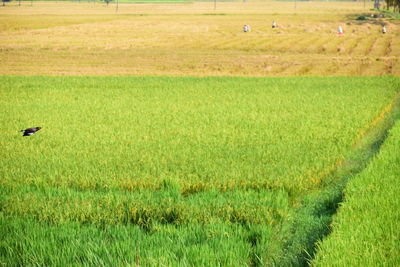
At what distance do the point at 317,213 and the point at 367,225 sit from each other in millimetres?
1559

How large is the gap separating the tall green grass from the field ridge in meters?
0.21

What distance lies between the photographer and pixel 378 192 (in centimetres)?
635

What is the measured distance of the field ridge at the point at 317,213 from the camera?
525 cm

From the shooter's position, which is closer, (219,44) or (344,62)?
(344,62)

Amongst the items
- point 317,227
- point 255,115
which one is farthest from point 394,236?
point 255,115

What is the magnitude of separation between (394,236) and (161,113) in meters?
9.33

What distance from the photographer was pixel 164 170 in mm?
8258

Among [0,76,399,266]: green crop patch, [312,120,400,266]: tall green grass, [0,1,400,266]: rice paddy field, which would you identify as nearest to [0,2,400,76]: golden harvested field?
[0,1,400,266]: rice paddy field

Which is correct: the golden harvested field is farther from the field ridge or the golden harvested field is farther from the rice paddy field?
the field ridge

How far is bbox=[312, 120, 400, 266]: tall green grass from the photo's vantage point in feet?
14.5

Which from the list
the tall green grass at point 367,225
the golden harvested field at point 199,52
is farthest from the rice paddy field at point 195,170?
the golden harvested field at point 199,52

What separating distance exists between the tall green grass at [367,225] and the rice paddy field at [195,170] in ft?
0.08

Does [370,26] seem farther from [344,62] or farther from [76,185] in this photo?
[76,185]

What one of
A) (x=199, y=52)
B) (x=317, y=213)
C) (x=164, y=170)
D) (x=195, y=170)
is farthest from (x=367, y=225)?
(x=199, y=52)
